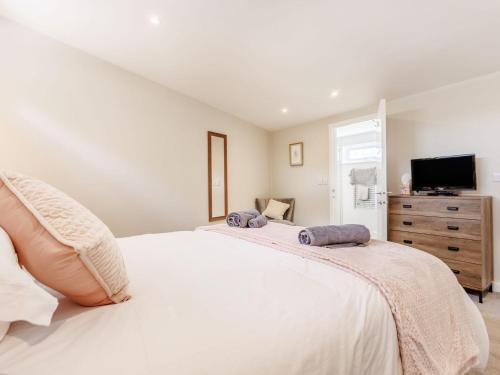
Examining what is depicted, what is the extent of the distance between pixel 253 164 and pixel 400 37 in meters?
3.02

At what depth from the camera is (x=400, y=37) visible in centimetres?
216

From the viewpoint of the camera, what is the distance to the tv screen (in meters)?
2.65

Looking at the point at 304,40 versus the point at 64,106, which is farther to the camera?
the point at 64,106

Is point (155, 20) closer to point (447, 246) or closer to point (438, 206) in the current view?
point (438, 206)

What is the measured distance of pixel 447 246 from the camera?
2.58 metres

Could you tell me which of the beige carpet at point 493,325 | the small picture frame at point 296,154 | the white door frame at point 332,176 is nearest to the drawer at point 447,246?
the beige carpet at point 493,325

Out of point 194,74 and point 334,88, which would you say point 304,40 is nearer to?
point 334,88

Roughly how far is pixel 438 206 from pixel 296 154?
96.6 inches

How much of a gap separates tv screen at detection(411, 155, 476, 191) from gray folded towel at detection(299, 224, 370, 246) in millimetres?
2032

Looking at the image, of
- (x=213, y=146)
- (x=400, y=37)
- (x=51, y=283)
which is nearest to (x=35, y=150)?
(x=213, y=146)

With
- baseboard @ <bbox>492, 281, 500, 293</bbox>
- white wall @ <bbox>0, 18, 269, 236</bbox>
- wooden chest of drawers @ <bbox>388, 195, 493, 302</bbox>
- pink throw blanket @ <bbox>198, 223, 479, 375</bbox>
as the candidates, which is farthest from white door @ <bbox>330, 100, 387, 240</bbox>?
pink throw blanket @ <bbox>198, 223, 479, 375</bbox>

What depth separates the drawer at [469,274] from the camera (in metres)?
2.40

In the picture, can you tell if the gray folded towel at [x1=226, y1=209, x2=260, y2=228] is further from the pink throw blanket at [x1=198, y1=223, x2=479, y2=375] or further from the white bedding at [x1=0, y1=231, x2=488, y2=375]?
the white bedding at [x1=0, y1=231, x2=488, y2=375]

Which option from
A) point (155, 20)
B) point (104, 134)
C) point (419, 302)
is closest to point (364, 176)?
point (419, 302)
